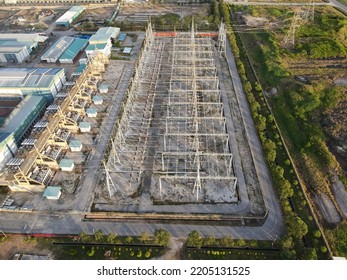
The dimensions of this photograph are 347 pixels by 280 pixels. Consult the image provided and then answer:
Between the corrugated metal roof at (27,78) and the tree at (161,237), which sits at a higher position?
the corrugated metal roof at (27,78)

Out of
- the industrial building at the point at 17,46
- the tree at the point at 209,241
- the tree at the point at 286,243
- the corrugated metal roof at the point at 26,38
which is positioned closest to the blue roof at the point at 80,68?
the industrial building at the point at 17,46

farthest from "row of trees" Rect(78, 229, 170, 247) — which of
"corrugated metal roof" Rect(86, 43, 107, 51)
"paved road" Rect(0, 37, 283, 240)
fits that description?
"corrugated metal roof" Rect(86, 43, 107, 51)

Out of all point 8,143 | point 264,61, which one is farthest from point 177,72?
point 8,143

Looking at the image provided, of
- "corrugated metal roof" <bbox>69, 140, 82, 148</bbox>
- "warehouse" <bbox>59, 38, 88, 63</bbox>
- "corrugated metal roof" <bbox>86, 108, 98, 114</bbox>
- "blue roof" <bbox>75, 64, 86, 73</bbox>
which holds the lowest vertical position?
"corrugated metal roof" <bbox>69, 140, 82, 148</bbox>

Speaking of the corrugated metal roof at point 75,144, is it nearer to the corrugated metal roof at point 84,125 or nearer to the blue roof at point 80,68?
the corrugated metal roof at point 84,125

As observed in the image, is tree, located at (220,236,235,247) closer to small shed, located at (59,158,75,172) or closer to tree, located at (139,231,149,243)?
tree, located at (139,231,149,243)

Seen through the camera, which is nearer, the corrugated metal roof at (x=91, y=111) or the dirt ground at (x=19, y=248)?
the dirt ground at (x=19, y=248)

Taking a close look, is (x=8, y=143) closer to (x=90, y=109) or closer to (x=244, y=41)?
(x=90, y=109)
